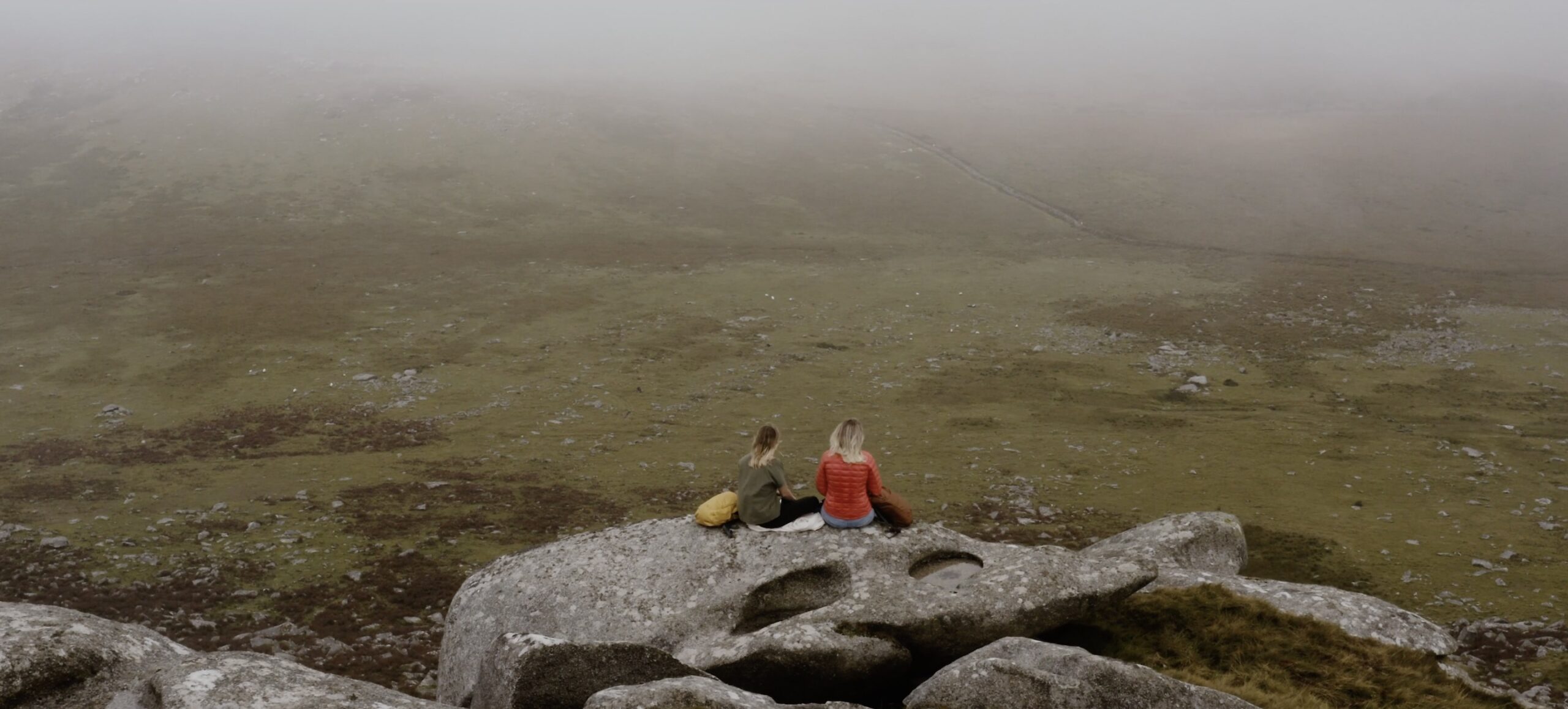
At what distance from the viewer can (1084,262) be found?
74.3 m

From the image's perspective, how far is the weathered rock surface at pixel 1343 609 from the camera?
52.7ft

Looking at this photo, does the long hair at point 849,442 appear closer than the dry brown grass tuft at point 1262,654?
No

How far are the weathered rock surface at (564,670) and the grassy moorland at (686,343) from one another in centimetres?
948

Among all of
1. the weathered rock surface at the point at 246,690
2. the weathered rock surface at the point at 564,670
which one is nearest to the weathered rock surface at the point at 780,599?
the weathered rock surface at the point at 564,670

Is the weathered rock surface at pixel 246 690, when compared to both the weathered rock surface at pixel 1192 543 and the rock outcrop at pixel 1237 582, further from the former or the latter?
the weathered rock surface at pixel 1192 543

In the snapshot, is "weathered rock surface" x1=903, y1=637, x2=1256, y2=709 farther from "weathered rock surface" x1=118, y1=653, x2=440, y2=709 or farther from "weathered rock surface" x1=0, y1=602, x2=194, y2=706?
"weathered rock surface" x1=0, y1=602, x2=194, y2=706

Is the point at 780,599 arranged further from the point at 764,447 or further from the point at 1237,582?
the point at 1237,582

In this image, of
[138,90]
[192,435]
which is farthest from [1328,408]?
[138,90]

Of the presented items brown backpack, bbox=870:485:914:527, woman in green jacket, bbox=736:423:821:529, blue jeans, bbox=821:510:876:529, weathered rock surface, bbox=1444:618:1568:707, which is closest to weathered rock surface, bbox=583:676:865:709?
blue jeans, bbox=821:510:876:529

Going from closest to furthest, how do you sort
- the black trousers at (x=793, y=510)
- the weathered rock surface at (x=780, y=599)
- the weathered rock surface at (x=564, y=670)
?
the weathered rock surface at (x=564, y=670), the weathered rock surface at (x=780, y=599), the black trousers at (x=793, y=510)

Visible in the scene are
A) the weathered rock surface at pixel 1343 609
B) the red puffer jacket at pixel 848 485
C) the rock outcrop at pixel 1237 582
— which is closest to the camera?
the weathered rock surface at pixel 1343 609

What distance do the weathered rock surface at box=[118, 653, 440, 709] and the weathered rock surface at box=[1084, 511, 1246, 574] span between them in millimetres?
12932

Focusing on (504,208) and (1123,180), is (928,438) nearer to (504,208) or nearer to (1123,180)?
(504,208)

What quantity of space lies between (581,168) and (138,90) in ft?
191
